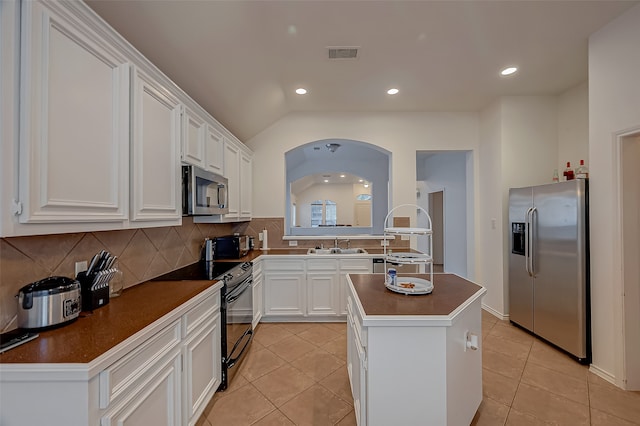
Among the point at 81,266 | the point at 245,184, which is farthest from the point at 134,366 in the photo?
the point at 245,184

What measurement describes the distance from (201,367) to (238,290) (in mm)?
714

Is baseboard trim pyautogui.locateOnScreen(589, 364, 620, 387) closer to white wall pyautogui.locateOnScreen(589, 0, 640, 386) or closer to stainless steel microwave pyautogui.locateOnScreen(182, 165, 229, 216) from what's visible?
white wall pyautogui.locateOnScreen(589, 0, 640, 386)

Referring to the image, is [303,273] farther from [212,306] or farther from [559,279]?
[559,279]

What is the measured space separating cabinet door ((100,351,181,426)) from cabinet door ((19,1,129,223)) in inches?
31.7

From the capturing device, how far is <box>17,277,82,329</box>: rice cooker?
116 cm

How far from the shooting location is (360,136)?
4.07 m

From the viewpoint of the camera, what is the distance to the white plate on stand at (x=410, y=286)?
1691 mm

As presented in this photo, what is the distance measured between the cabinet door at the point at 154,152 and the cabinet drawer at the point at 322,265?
183 cm

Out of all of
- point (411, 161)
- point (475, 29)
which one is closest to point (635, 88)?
point (475, 29)

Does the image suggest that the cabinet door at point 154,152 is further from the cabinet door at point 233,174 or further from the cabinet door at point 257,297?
the cabinet door at point 257,297

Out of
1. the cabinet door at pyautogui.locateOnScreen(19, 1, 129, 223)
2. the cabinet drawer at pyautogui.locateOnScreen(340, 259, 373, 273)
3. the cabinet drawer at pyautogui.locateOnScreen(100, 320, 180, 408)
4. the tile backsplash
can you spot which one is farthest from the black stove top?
the cabinet drawer at pyautogui.locateOnScreen(340, 259, 373, 273)

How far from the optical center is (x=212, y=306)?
6.43 feet

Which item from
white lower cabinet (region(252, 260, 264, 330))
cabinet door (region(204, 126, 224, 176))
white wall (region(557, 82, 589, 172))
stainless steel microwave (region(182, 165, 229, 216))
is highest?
white wall (region(557, 82, 589, 172))

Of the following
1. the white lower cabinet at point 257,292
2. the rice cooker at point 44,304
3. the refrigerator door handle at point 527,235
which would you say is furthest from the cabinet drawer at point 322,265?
the rice cooker at point 44,304
